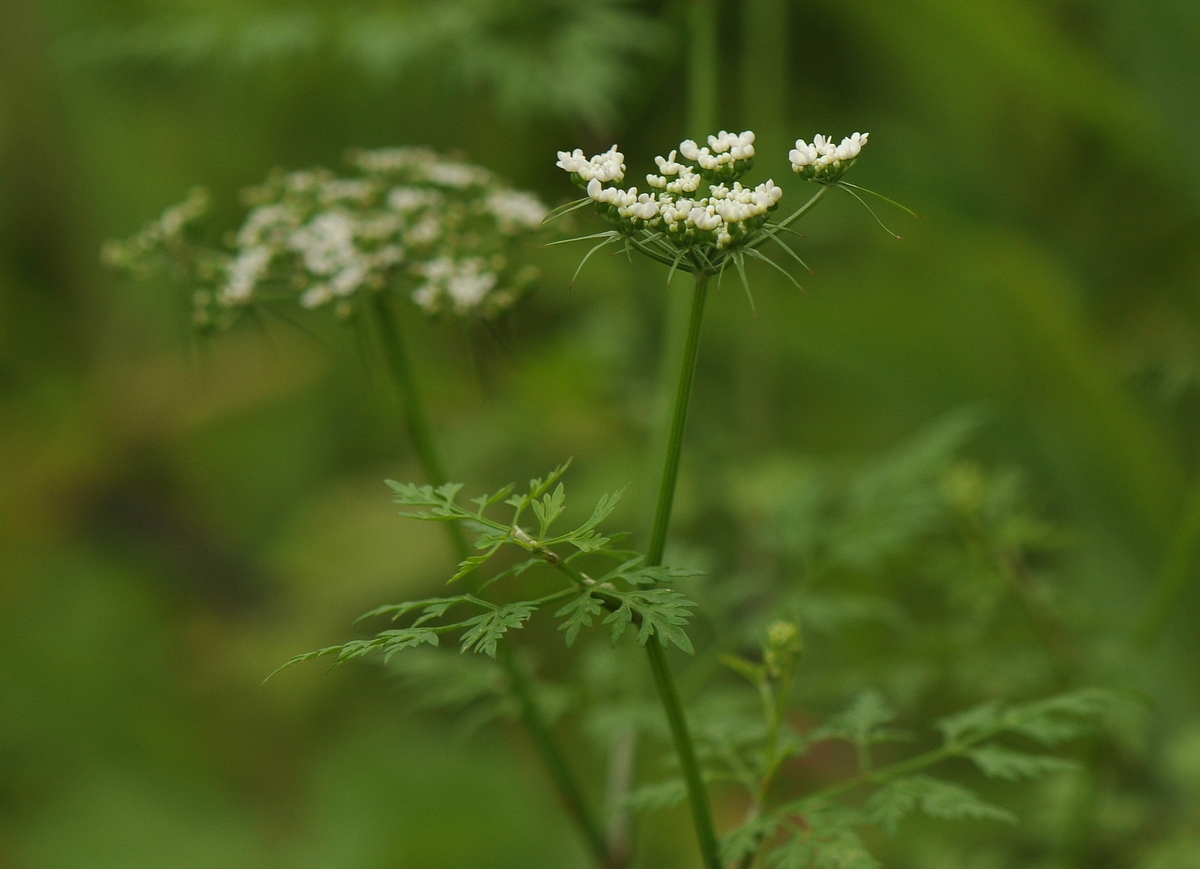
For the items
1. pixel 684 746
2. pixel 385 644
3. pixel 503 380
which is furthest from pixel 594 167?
pixel 503 380

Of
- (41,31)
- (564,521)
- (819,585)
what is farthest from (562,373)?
(41,31)

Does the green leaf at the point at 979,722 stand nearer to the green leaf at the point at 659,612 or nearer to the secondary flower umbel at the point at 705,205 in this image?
the green leaf at the point at 659,612

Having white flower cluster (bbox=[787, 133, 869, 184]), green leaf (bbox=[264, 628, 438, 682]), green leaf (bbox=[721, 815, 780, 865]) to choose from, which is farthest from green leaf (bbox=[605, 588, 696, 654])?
white flower cluster (bbox=[787, 133, 869, 184])

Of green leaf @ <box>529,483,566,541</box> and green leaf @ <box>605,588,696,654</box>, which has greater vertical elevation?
green leaf @ <box>529,483,566,541</box>

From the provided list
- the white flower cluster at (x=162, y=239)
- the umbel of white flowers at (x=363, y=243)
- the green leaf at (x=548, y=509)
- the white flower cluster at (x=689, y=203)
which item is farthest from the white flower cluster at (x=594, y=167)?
the white flower cluster at (x=162, y=239)

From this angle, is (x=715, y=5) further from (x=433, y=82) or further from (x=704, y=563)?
(x=433, y=82)

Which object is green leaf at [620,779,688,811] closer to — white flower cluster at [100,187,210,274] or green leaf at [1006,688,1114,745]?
green leaf at [1006,688,1114,745]
